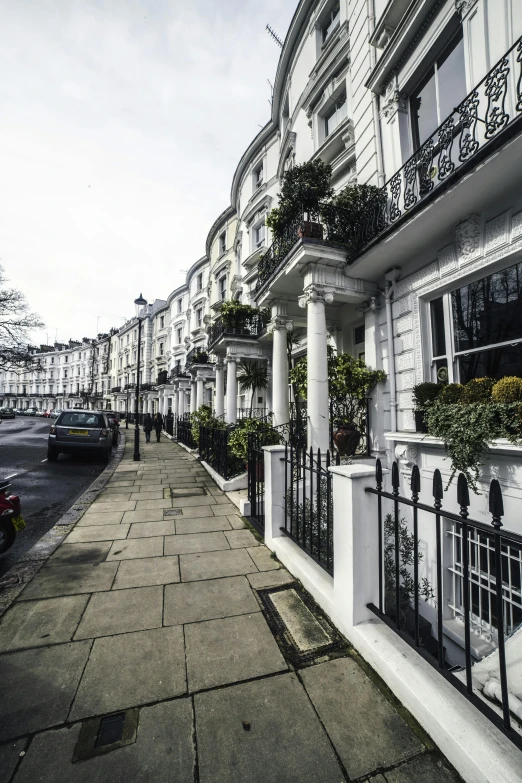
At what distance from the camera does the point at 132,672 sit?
2.31 m

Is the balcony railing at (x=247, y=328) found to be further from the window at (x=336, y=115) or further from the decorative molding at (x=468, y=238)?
the decorative molding at (x=468, y=238)

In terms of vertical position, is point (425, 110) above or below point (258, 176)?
below

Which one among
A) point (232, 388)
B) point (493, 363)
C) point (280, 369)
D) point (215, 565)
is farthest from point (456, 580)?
point (232, 388)

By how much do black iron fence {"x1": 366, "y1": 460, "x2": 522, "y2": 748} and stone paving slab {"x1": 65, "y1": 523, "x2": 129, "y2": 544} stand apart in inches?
148

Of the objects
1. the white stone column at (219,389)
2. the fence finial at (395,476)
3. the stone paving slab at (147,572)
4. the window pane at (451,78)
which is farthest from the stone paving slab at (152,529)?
the white stone column at (219,389)

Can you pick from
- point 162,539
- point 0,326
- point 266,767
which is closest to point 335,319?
point 162,539

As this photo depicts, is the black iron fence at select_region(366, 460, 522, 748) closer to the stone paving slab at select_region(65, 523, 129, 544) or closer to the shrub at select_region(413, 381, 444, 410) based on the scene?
the shrub at select_region(413, 381, 444, 410)

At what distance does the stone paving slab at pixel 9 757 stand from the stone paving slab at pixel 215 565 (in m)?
1.89

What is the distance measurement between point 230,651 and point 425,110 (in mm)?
9842

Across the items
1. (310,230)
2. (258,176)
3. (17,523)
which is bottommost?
(17,523)

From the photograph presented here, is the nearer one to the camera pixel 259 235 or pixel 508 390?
pixel 508 390

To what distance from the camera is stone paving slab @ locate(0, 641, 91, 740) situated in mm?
1942

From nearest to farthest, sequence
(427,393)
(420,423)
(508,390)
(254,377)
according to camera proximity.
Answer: (508,390) < (427,393) < (420,423) < (254,377)

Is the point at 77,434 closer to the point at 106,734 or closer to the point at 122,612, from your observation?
the point at 122,612
